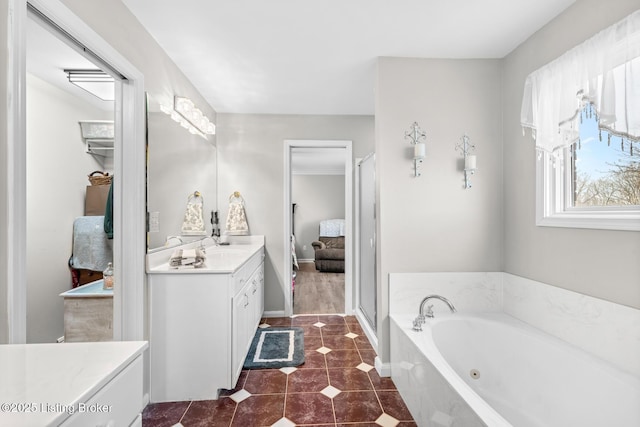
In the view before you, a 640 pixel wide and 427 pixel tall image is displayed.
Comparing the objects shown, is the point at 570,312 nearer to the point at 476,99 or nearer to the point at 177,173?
the point at 476,99

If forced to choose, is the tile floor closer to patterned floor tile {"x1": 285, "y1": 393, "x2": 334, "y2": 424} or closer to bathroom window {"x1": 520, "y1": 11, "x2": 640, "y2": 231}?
patterned floor tile {"x1": 285, "y1": 393, "x2": 334, "y2": 424}

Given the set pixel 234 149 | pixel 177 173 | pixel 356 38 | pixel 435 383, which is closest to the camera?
pixel 435 383

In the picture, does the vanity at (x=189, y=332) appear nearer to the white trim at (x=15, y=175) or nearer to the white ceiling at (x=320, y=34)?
the white trim at (x=15, y=175)

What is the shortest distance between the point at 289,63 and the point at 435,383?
2351mm

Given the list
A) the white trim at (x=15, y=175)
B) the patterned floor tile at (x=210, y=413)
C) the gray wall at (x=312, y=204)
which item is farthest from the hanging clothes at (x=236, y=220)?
the gray wall at (x=312, y=204)

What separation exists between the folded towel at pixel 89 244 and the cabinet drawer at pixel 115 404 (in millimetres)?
1897

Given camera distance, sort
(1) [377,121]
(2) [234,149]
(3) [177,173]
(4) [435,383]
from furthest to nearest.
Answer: (2) [234,149], (3) [177,173], (1) [377,121], (4) [435,383]

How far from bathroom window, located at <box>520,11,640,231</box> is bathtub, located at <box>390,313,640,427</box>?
72cm

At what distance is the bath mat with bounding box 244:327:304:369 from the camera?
244 cm

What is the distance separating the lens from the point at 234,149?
11.4 feet

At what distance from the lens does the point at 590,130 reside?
165 cm

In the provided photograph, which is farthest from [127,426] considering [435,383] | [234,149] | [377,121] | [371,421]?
[234,149]

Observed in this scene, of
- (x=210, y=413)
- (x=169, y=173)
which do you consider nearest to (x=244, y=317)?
A: (x=210, y=413)

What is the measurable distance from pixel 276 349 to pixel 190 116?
2194 mm
